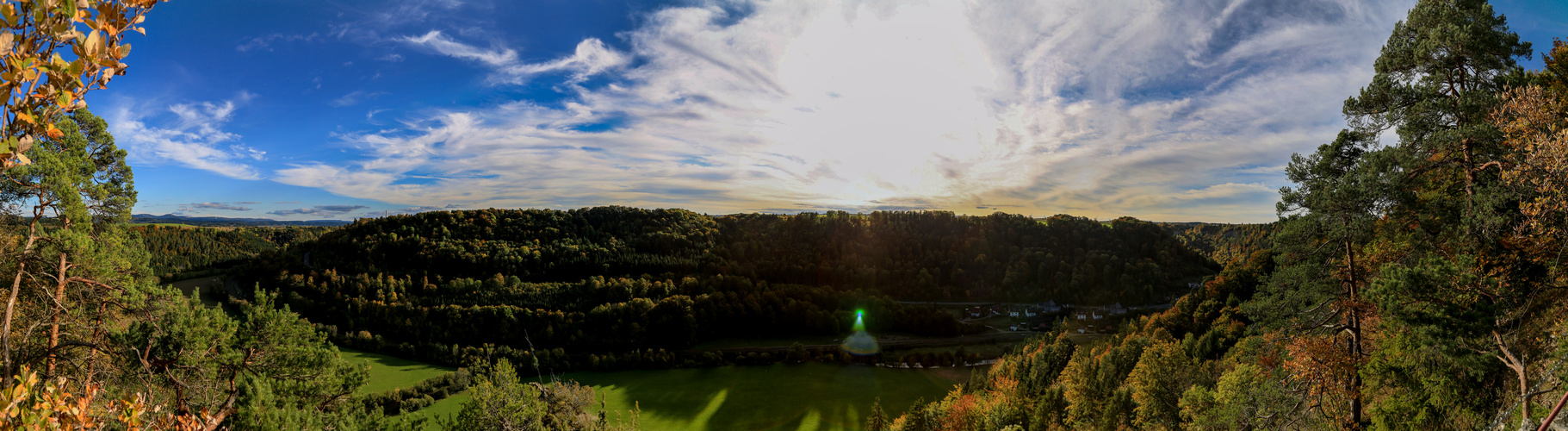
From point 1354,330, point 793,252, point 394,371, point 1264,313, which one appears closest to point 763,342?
point 793,252

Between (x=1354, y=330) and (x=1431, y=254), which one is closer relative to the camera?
(x=1431, y=254)

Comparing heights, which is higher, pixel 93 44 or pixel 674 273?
pixel 93 44

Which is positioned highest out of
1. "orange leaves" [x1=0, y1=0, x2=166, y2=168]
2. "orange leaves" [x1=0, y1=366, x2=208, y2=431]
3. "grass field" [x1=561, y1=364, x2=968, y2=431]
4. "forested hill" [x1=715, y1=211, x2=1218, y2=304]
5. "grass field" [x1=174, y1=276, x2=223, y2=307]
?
"orange leaves" [x1=0, y1=0, x2=166, y2=168]

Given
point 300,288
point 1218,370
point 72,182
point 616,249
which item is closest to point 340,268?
point 300,288

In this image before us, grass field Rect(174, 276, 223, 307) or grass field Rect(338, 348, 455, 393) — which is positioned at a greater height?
grass field Rect(174, 276, 223, 307)

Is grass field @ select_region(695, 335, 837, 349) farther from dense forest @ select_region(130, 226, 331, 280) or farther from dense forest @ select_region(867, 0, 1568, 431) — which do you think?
dense forest @ select_region(130, 226, 331, 280)

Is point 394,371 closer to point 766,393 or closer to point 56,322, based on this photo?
point 766,393

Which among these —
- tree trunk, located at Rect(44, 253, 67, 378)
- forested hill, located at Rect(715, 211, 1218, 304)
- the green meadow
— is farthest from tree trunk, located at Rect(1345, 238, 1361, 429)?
forested hill, located at Rect(715, 211, 1218, 304)

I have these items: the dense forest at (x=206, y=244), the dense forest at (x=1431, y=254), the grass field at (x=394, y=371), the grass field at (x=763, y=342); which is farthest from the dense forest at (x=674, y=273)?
the dense forest at (x=1431, y=254)
